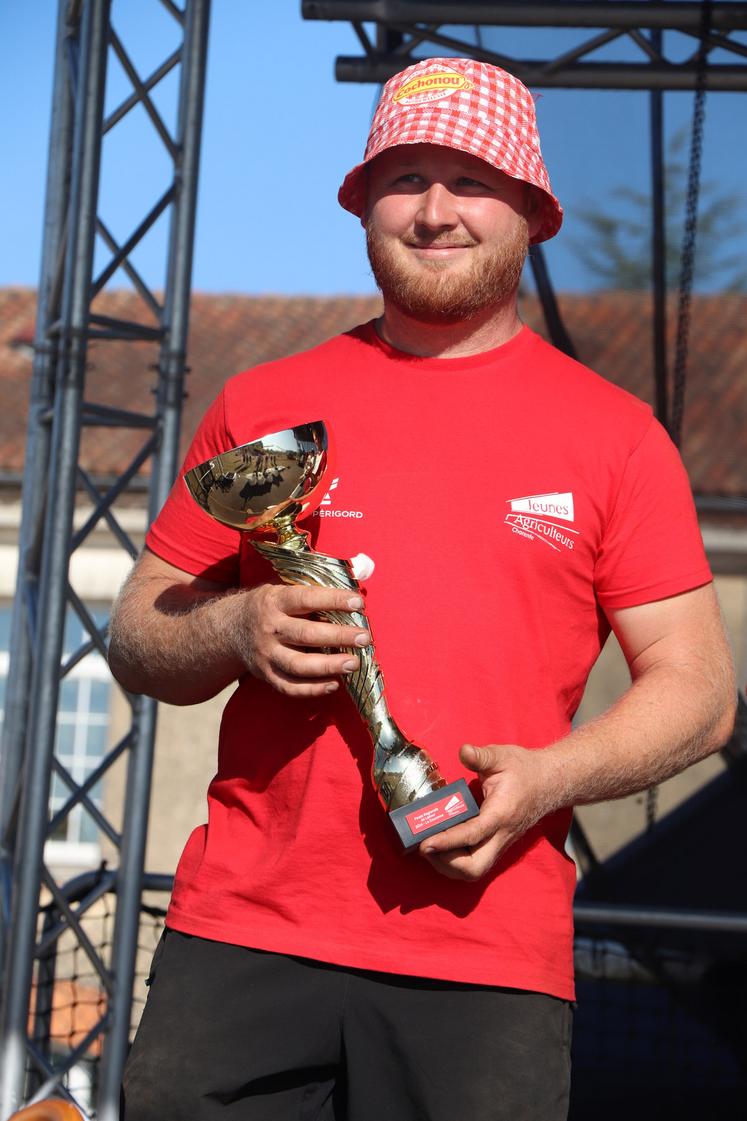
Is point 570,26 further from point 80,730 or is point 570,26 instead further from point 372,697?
point 80,730

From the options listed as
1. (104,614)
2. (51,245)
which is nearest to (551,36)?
(51,245)

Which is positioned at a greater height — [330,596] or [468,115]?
[468,115]

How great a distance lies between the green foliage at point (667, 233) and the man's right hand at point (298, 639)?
4031 millimetres

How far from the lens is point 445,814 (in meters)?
1.54

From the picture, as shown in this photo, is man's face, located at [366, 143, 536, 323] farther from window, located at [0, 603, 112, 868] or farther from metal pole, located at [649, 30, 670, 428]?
window, located at [0, 603, 112, 868]

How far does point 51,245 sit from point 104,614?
958 centimetres

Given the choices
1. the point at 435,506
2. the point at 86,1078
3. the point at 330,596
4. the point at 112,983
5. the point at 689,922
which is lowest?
the point at 86,1078

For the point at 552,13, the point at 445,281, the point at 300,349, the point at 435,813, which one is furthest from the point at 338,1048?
the point at 300,349

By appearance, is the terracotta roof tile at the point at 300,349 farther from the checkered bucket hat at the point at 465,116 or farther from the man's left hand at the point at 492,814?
the man's left hand at the point at 492,814

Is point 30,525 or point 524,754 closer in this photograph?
point 524,754

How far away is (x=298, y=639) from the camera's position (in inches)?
63.4

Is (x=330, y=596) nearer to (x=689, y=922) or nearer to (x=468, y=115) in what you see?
(x=468, y=115)

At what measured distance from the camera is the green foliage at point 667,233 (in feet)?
17.7

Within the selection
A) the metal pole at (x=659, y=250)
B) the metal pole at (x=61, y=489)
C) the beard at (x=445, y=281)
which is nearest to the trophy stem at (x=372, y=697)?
the beard at (x=445, y=281)
